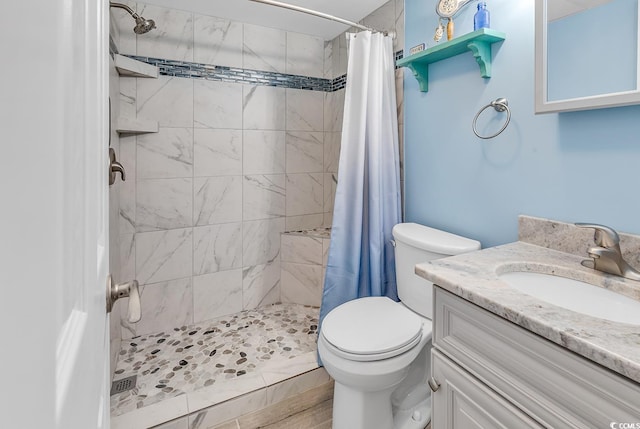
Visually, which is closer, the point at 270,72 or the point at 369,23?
the point at 369,23

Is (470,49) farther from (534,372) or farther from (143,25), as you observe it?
(143,25)

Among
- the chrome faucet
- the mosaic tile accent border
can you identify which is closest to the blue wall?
the chrome faucet

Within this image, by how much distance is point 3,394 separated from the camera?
151mm

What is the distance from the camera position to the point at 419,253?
1.54m

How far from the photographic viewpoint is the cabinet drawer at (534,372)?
2.09 feet

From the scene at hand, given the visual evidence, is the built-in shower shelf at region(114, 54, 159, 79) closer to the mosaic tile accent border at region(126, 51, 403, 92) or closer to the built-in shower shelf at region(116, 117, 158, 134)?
the mosaic tile accent border at region(126, 51, 403, 92)

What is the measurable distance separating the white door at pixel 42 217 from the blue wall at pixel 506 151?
57.0 inches

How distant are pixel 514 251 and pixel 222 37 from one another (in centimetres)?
231

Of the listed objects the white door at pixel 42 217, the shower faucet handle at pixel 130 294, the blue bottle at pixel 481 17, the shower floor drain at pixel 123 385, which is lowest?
the shower floor drain at pixel 123 385

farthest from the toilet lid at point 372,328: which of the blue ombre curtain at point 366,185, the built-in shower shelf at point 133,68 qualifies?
the built-in shower shelf at point 133,68

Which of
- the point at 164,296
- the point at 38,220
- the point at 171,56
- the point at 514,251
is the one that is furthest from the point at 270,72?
the point at 38,220

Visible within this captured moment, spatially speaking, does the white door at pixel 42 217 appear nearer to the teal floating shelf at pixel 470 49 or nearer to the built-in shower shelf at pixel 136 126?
the teal floating shelf at pixel 470 49

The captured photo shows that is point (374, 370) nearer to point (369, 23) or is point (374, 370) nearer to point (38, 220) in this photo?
point (38, 220)

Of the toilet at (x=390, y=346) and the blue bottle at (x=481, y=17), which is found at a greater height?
the blue bottle at (x=481, y=17)
